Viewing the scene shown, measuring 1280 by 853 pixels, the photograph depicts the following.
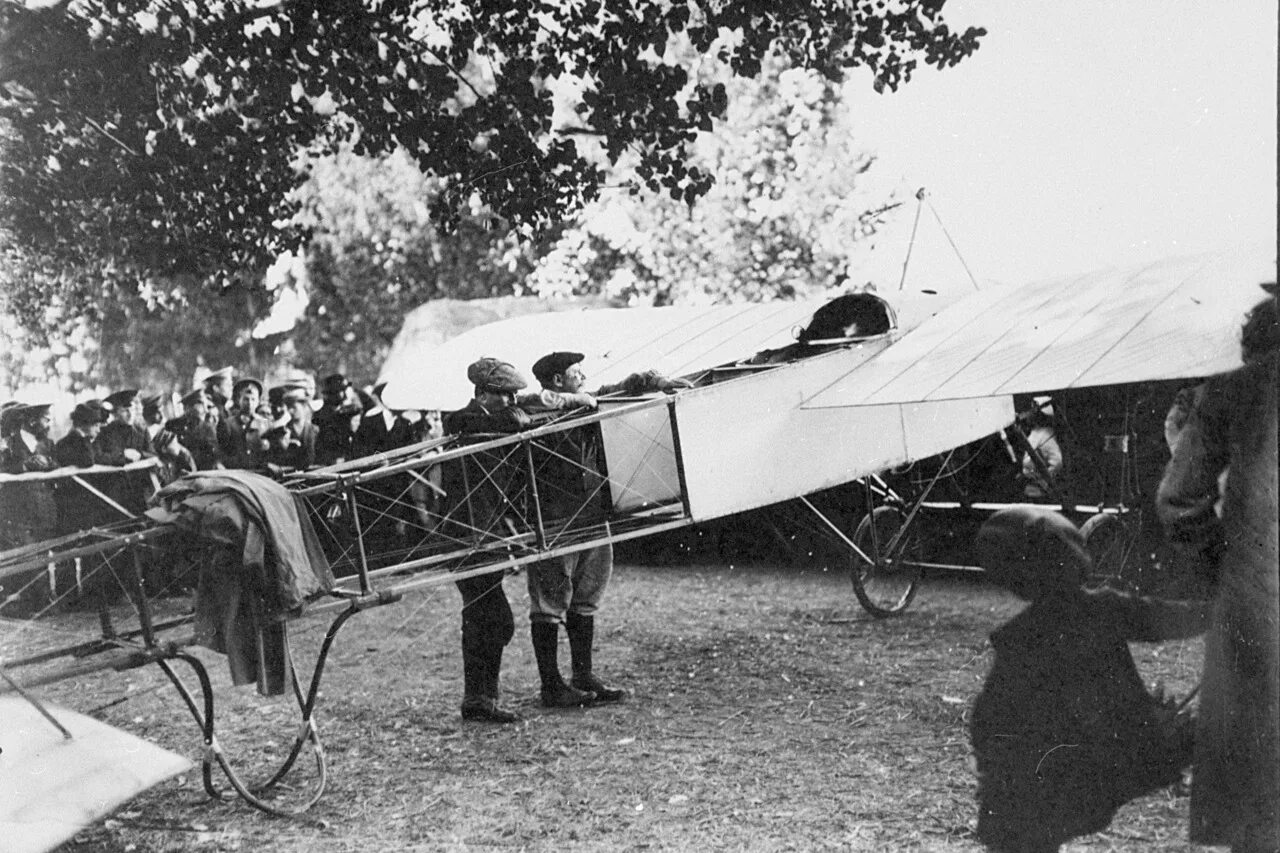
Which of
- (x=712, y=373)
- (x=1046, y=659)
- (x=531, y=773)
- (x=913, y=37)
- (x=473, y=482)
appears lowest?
(x=531, y=773)

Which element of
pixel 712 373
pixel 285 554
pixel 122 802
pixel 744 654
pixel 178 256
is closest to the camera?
pixel 285 554

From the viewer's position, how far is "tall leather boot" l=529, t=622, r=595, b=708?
12.5ft

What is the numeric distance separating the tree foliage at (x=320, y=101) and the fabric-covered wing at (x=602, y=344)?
0.49 meters

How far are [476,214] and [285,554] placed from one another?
1.46 meters

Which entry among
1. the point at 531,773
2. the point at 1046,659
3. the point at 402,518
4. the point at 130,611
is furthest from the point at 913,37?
the point at 130,611

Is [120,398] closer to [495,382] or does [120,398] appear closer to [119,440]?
[119,440]

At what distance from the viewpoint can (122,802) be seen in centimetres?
343

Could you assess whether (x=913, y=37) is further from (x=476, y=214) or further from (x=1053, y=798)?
(x=1053, y=798)

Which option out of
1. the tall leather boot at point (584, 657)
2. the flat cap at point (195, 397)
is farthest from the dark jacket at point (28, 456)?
the tall leather boot at point (584, 657)

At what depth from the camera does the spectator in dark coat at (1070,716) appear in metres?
3.05

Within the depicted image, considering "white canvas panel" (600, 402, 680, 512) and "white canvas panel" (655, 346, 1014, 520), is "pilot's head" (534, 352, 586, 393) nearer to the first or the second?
"white canvas panel" (600, 402, 680, 512)

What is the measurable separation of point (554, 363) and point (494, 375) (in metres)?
0.30

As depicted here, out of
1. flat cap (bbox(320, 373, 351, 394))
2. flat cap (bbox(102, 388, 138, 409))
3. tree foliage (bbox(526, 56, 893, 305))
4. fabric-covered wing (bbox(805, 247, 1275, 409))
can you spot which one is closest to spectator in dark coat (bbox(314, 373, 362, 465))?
flat cap (bbox(320, 373, 351, 394))

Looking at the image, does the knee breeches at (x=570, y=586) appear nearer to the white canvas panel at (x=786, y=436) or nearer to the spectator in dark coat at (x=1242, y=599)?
the white canvas panel at (x=786, y=436)
